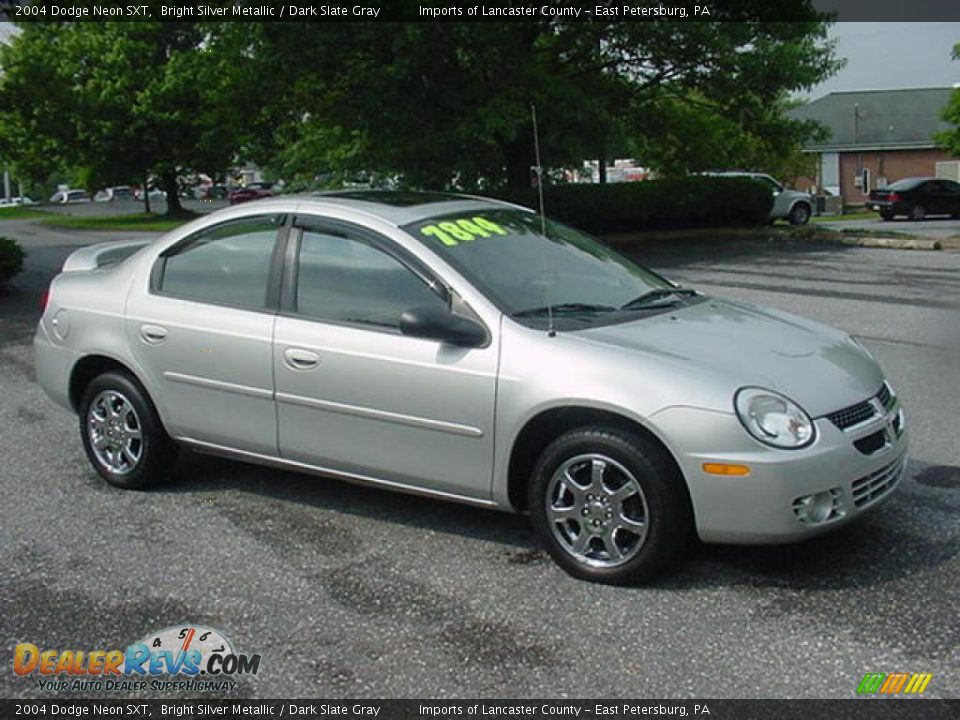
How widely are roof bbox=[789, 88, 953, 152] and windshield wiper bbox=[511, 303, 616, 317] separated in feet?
189

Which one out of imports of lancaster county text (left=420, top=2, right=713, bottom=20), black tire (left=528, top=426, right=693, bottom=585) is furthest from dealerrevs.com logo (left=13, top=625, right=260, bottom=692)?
imports of lancaster county text (left=420, top=2, right=713, bottom=20)

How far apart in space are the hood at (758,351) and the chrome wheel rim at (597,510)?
0.50 m

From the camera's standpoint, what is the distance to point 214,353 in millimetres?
5395

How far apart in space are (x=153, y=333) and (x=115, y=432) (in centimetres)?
65

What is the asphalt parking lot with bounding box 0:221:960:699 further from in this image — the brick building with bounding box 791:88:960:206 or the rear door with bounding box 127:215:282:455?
the brick building with bounding box 791:88:960:206

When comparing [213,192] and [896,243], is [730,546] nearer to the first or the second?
[896,243]

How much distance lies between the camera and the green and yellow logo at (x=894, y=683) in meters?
3.53

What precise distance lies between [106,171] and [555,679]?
41492 millimetres

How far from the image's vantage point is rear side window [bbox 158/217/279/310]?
5441 millimetres

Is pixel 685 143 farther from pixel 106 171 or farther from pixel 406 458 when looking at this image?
pixel 106 171

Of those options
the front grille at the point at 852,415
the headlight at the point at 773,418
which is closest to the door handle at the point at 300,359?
the headlight at the point at 773,418

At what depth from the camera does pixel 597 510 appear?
442cm

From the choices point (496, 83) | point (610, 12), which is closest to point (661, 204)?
point (610, 12)

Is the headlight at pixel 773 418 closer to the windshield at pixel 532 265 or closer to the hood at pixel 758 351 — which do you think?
the hood at pixel 758 351
